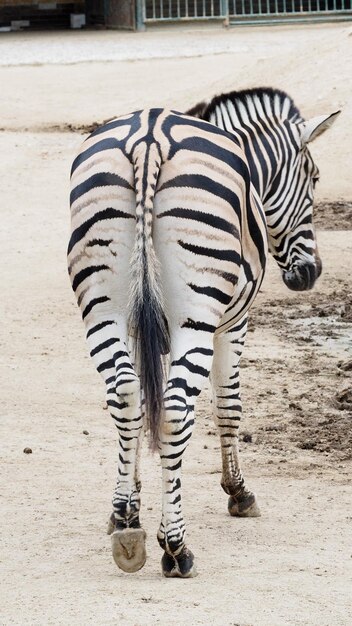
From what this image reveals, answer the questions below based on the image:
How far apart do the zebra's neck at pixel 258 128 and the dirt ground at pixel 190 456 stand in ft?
4.67

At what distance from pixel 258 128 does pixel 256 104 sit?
18cm

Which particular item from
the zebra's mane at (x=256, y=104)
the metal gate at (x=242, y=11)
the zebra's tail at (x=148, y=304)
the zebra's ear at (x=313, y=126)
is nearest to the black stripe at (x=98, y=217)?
the zebra's tail at (x=148, y=304)

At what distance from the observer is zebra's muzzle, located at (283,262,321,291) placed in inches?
231

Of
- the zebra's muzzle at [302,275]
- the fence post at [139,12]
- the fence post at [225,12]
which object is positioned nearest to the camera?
the zebra's muzzle at [302,275]

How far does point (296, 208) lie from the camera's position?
5773mm

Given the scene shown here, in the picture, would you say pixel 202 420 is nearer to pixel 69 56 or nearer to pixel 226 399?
pixel 226 399

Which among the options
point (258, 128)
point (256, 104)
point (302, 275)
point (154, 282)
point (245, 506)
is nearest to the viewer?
point (154, 282)

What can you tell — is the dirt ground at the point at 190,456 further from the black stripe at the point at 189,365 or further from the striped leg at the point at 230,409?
the black stripe at the point at 189,365

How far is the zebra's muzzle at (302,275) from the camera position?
5.86 metres

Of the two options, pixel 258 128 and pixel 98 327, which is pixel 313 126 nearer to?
pixel 258 128

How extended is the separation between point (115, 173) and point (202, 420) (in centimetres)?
274

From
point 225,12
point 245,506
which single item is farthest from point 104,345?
point 225,12

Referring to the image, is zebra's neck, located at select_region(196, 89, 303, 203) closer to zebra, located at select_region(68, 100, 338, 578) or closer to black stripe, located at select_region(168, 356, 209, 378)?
zebra, located at select_region(68, 100, 338, 578)

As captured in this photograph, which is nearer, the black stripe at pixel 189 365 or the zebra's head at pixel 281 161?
the black stripe at pixel 189 365
